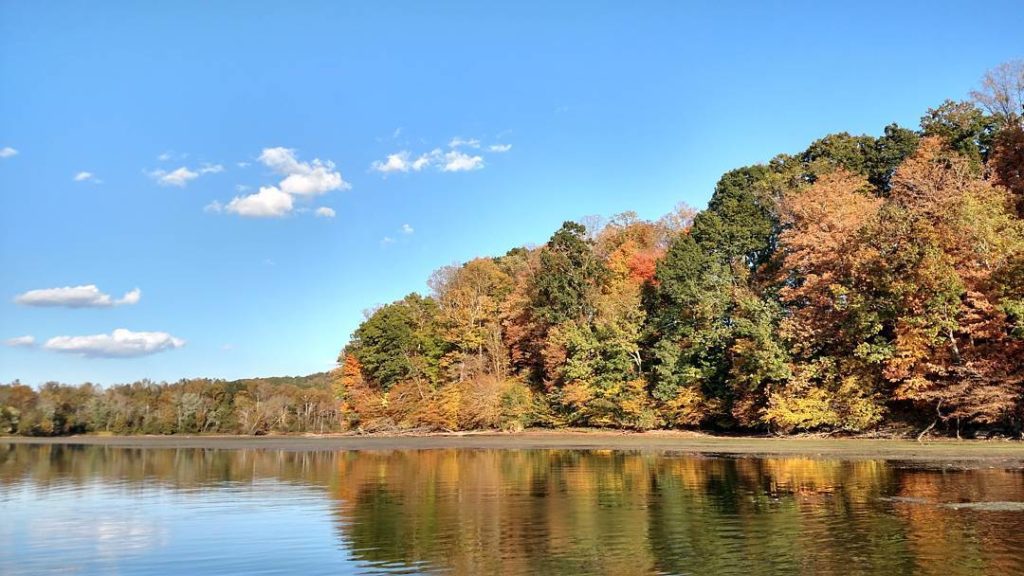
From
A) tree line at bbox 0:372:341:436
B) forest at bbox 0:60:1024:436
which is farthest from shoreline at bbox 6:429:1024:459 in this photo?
tree line at bbox 0:372:341:436

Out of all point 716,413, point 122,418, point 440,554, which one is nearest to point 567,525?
point 440,554

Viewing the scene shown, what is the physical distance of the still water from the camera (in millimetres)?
13828

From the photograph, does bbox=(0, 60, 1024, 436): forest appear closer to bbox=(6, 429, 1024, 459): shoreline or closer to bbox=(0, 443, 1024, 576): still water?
bbox=(6, 429, 1024, 459): shoreline

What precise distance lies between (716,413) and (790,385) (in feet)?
29.8

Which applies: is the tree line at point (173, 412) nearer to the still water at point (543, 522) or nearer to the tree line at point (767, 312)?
the tree line at point (767, 312)

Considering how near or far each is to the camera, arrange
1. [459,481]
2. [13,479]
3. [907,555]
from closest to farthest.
Result: 1. [907,555]
2. [459,481]
3. [13,479]

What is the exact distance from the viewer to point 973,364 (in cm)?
3953

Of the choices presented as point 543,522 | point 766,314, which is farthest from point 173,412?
point 543,522

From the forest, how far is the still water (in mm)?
14662


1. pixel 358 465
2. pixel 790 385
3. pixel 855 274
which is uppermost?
pixel 855 274

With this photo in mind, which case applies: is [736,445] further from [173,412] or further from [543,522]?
[173,412]

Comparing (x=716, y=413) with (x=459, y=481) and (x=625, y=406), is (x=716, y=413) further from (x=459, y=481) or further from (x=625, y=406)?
(x=459, y=481)

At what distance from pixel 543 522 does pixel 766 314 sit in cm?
3681

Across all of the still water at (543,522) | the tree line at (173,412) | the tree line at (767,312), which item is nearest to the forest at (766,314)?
the tree line at (767,312)
